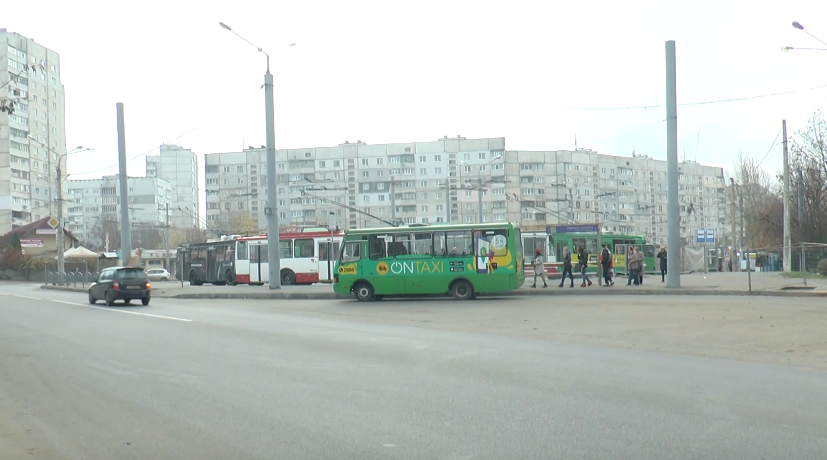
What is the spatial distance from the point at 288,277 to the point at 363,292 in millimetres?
14548

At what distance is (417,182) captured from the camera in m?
74.6

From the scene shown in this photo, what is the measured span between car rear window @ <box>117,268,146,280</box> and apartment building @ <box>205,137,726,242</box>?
40.9 m

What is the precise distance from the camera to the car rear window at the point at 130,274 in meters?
27.6

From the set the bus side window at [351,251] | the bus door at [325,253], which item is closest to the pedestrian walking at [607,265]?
the bus side window at [351,251]

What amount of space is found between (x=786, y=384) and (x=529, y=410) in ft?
11.4

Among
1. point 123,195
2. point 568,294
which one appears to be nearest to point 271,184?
point 123,195

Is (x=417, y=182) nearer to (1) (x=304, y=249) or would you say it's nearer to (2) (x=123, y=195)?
(1) (x=304, y=249)

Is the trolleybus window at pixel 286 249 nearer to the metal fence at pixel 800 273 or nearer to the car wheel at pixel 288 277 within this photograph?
the car wheel at pixel 288 277

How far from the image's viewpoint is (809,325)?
50.3 ft

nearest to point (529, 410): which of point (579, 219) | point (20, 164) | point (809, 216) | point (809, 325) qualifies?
point (809, 325)

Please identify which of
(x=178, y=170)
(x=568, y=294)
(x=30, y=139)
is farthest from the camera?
(x=178, y=170)

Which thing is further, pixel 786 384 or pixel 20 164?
pixel 20 164

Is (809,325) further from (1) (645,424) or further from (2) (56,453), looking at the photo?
(2) (56,453)

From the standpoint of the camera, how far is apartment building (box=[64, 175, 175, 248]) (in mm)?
132375
